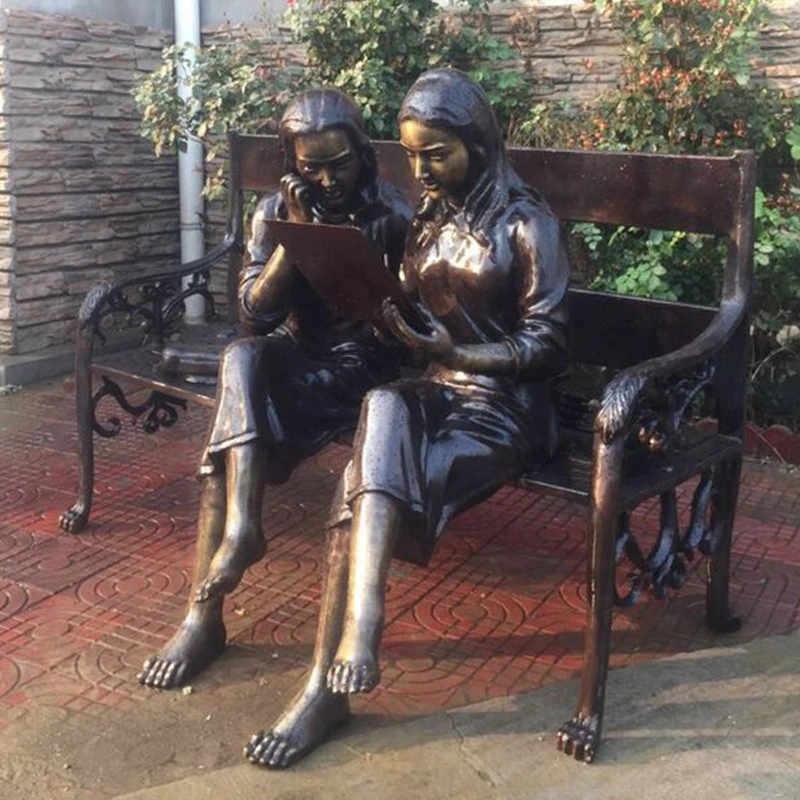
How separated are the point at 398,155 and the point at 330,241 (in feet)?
4.64

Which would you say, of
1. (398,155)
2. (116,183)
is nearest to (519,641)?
(398,155)

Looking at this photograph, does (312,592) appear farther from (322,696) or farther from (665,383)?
(665,383)

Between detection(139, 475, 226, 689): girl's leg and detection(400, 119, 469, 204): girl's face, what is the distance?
107 centimetres

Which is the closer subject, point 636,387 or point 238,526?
point 636,387

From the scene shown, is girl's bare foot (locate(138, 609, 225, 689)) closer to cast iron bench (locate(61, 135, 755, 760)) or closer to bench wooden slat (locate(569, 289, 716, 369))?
cast iron bench (locate(61, 135, 755, 760))

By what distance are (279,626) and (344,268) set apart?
1.21 m

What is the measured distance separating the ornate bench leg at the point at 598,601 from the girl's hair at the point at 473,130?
82 centimetres

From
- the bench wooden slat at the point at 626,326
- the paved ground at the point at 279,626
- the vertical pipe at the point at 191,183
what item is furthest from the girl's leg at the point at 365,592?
the vertical pipe at the point at 191,183

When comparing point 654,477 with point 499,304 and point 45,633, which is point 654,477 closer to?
point 499,304

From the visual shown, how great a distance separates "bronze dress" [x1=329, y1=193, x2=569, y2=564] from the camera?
3150 mm

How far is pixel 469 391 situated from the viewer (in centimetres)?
353

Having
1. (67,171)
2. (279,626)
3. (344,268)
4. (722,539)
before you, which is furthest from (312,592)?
(67,171)

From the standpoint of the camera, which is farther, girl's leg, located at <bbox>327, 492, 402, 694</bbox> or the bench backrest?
the bench backrest

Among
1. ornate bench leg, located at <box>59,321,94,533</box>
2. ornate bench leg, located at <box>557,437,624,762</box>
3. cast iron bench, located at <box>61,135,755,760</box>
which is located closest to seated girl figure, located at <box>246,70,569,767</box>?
cast iron bench, located at <box>61,135,755,760</box>
